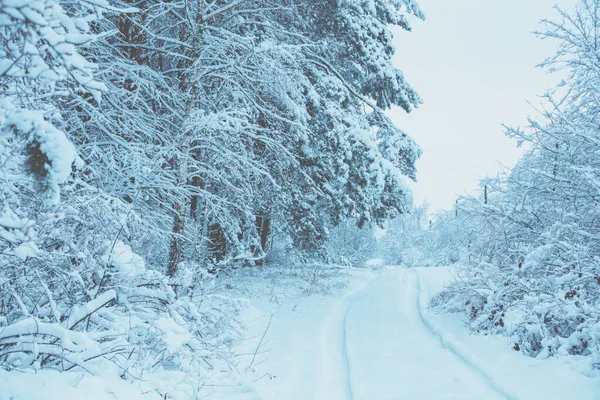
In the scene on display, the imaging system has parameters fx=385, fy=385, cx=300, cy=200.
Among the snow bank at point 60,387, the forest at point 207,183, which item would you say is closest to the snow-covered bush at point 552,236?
the forest at point 207,183

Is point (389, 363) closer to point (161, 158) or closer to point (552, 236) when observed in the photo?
point (552, 236)

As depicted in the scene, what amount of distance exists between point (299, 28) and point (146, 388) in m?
9.05

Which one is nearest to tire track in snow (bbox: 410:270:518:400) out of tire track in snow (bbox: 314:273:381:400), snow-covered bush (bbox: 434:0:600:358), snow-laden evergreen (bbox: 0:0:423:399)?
snow-covered bush (bbox: 434:0:600:358)

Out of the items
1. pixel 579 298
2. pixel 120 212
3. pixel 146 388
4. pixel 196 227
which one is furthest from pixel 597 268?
pixel 196 227

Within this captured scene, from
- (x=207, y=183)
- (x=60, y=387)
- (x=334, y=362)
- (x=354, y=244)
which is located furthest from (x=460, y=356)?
(x=354, y=244)

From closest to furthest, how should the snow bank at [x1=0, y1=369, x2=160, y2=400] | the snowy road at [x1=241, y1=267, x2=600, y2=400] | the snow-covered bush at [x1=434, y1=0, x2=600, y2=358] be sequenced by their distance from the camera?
the snow bank at [x1=0, y1=369, x2=160, y2=400] < the snowy road at [x1=241, y1=267, x2=600, y2=400] < the snow-covered bush at [x1=434, y1=0, x2=600, y2=358]

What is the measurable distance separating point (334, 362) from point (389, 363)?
76cm

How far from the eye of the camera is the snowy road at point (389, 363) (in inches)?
169

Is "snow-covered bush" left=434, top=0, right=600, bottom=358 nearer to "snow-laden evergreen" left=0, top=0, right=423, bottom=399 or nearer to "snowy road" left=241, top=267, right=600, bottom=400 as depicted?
"snowy road" left=241, top=267, right=600, bottom=400

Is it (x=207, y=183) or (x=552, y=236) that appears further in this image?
(x=207, y=183)

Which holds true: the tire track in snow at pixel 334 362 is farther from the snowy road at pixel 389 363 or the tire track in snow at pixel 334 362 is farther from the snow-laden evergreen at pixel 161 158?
the snow-laden evergreen at pixel 161 158

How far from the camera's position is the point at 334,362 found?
5449 millimetres

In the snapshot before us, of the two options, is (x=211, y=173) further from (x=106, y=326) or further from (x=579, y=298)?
(x=579, y=298)

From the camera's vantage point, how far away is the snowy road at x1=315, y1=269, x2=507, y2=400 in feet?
14.1
